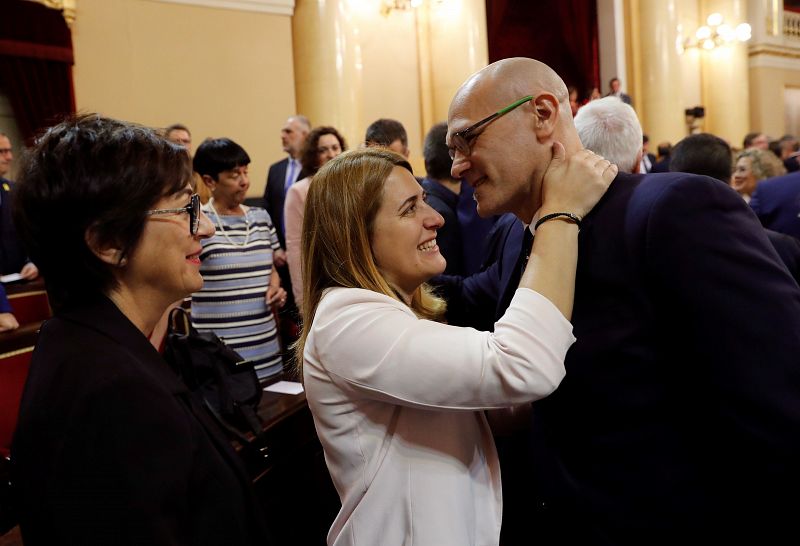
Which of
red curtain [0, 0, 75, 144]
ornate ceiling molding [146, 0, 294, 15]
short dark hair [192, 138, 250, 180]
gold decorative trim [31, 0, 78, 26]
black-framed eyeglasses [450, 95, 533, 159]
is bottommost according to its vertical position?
black-framed eyeglasses [450, 95, 533, 159]

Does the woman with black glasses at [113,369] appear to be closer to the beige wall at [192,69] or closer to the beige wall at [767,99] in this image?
the beige wall at [192,69]

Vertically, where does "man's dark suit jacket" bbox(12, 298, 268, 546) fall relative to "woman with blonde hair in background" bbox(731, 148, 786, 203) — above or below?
below

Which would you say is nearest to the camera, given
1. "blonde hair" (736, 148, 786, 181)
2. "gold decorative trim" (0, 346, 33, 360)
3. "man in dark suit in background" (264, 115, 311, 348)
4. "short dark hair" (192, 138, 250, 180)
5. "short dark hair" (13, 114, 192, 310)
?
"short dark hair" (13, 114, 192, 310)

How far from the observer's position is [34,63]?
5535 mm

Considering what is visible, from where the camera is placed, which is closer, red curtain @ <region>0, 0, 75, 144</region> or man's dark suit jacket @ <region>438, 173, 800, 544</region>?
man's dark suit jacket @ <region>438, 173, 800, 544</region>

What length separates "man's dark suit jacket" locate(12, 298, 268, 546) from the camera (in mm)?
891

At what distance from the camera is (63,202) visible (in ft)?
3.44

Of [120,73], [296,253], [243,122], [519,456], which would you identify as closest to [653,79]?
[243,122]

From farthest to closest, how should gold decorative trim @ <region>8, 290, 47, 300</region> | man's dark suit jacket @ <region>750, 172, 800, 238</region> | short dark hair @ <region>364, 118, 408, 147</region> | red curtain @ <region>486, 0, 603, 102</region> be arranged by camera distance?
red curtain @ <region>486, 0, 603, 102</region>, gold decorative trim @ <region>8, 290, 47, 300</region>, short dark hair @ <region>364, 118, 408, 147</region>, man's dark suit jacket @ <region>750, 172, 800, 238</region>

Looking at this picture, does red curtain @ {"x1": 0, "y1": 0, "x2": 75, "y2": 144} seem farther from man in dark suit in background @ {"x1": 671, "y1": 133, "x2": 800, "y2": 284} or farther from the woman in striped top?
man in dark suit in background @ {"x1": 671, "y1": 133, "x2": 800, "y2": 284}

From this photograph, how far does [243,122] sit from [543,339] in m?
6.16

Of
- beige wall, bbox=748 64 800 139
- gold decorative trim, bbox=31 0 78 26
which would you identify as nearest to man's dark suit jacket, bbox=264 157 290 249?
gold decorative trim, bbox=31 0 78 26

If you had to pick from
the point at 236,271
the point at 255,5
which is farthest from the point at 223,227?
the point at 255,5

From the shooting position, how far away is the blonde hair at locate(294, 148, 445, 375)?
4.25ft
